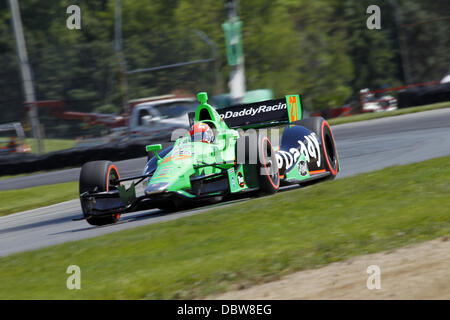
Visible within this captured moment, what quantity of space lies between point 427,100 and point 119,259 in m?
16.2

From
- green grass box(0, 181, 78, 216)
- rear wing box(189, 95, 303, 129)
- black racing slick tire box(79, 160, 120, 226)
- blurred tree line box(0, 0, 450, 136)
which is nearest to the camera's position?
black racing slick tire box(79, 160, 120, 226)

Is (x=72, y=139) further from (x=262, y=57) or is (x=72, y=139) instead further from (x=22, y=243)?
(x=262, y=57)

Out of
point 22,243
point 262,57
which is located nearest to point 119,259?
point 22,243

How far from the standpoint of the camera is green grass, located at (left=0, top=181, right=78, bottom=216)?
1292cm

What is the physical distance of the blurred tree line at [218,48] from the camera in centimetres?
1930

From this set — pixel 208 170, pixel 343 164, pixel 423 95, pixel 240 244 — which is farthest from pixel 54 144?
pixel 240 244

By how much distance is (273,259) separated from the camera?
19.4ft

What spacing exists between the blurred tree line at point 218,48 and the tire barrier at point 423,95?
209 centimetres

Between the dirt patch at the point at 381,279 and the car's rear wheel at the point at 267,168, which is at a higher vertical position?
the car's rear wheel at the point at 267,168

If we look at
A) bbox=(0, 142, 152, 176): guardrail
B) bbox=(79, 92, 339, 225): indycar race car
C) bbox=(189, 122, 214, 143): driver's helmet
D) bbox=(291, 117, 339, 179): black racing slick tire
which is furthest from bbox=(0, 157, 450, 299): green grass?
bbox=(0, 142, 152, 176): guardrail

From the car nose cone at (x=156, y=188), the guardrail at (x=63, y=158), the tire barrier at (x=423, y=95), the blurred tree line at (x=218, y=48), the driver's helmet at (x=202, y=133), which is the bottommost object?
the guardrail at (x=63, y=158)

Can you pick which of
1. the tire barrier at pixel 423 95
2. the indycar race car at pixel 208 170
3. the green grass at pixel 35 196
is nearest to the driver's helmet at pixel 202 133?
A: the indycar race car at pixel 208 170

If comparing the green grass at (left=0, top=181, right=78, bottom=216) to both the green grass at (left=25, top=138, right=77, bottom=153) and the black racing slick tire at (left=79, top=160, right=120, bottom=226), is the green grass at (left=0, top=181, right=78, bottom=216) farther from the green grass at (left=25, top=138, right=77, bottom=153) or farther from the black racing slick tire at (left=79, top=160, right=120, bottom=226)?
the black racing slick tire at (left=79, top=160, right=120, bottom=226)

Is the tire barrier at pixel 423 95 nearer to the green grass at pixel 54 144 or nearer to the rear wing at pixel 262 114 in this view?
the green grass at pixel 54 144
